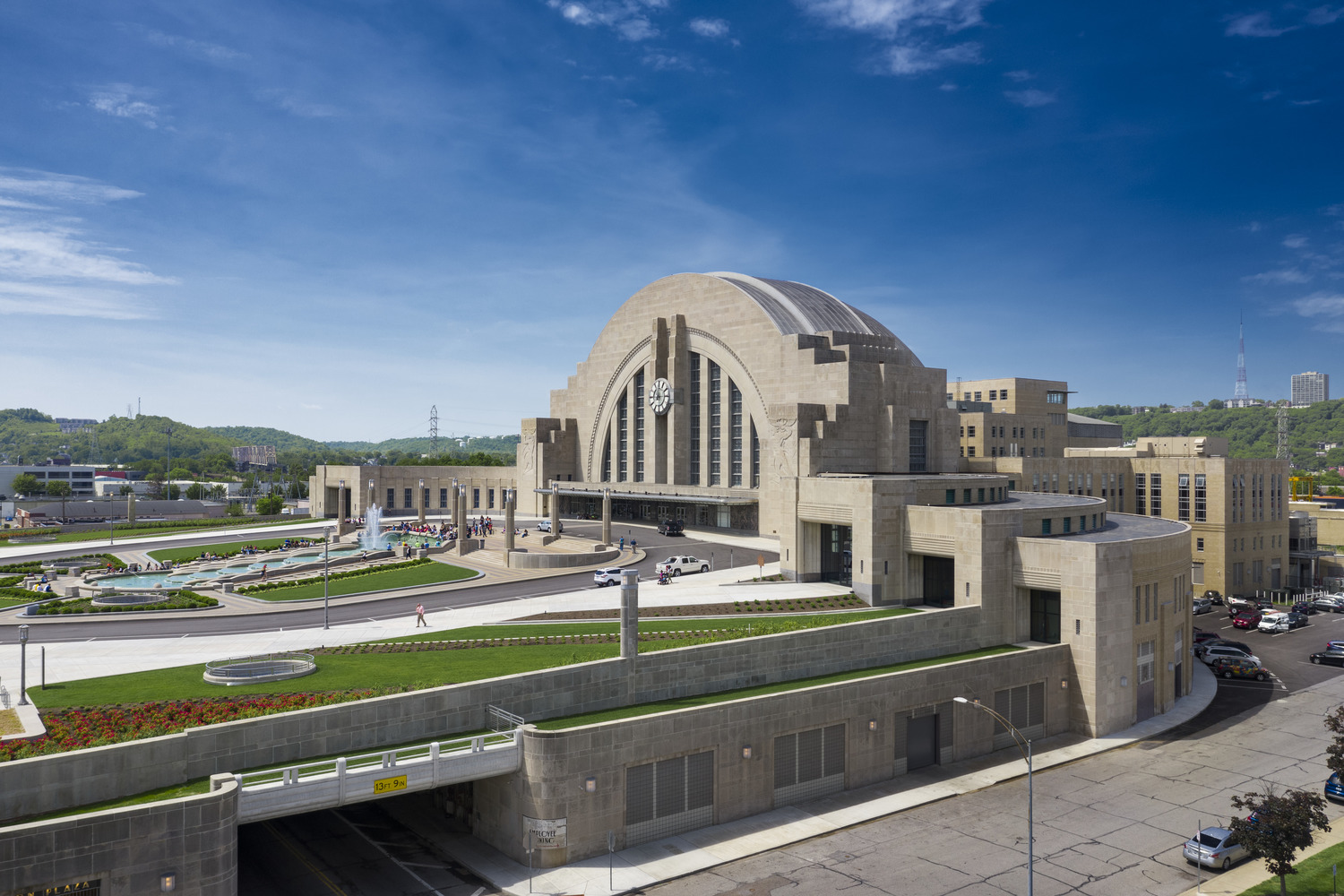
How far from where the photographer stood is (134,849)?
79.8 feet

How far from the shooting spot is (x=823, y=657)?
43.6 m

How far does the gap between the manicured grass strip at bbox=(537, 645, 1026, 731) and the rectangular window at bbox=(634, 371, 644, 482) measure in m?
60.2

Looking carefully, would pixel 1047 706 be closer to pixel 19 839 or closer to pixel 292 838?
pixel 292 838

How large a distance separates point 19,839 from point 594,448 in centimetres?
8878

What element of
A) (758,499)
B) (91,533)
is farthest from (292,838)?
(91,533)

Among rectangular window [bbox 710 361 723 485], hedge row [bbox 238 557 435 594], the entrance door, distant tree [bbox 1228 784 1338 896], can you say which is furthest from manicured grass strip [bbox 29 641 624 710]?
rectangular window [bbox 710 361 723 485]

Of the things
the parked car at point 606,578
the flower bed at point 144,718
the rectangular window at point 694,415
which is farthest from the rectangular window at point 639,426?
the flower bed at point 144,718

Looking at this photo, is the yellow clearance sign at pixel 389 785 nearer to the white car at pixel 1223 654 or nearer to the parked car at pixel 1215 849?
the parked car at pixel 1215 849

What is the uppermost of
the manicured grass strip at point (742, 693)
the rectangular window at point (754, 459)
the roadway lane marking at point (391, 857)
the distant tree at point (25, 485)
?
the rectangular window at point (754, 459)

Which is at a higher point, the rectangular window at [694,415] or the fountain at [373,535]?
the rectangular window at [694,415]

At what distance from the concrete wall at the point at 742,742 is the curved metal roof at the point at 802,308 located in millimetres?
48675

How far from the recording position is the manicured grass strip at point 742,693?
35125 mm

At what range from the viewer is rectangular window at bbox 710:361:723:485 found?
94.3m

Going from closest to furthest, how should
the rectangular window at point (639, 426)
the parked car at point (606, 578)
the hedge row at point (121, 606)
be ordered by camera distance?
the hedge row at point (121, 606) → the parked car at point (606, 578) → the rectangular window at point (639, 426)
